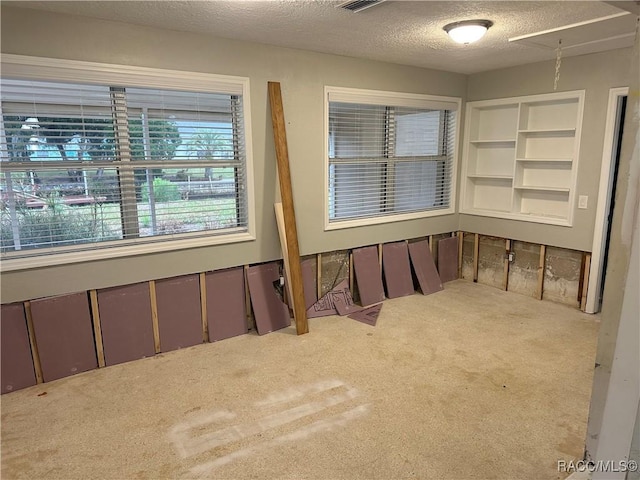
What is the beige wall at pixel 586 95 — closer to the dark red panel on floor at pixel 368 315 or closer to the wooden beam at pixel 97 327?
the dark red panel on floor at pixel 368 315

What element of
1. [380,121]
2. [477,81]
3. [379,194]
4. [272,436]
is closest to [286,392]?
[272,436]

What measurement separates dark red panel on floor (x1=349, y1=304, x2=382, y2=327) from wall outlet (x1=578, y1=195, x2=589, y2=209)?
7.27 feet

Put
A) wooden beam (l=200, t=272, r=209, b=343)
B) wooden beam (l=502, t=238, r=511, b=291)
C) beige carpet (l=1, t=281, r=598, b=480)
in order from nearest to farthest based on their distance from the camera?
beige carpet (l=1, t=281, r=598, b=480), wooden beam (l=200, t=272, r=209, b=343), wooden beam (l=502, t=238, r=511, b=291)

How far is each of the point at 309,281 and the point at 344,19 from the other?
2.31 metres

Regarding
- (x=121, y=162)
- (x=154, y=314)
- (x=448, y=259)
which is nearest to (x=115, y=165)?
(x=121, y=162)

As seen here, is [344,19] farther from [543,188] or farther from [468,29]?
[543,188]

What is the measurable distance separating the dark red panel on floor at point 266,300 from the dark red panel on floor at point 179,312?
1.60ft

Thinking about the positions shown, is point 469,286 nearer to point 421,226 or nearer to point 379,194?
point 421,226

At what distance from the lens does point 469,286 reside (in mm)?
5043

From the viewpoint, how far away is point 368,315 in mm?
4148

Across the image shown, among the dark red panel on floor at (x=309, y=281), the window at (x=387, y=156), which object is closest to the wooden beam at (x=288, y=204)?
the dark red panel on floor at (x=309, y=281)

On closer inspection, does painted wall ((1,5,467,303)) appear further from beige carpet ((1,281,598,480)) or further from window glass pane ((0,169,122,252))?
beige carpet ((1,281,598,480))

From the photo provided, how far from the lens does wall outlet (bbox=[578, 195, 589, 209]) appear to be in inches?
160

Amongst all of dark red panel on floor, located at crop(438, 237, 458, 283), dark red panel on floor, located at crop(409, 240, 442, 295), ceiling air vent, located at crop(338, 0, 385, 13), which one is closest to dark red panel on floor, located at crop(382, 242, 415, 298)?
dark red panel on floor, located at crop(409, 240, 442, 295)
